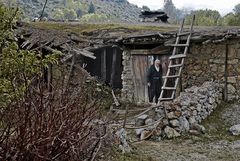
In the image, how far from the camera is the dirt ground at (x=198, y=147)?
862 centimetres

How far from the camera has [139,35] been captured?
48.9 ft

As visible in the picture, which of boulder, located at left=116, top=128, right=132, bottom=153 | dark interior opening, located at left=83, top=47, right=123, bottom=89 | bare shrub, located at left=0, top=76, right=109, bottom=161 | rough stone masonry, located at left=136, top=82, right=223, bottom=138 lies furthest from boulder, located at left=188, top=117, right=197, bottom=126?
dark interior opening, located at left=83, top=47, right=123, bottom=89

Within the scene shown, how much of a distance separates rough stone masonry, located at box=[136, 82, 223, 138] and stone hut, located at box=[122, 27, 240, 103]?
2182 mm

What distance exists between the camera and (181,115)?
34.4 feet

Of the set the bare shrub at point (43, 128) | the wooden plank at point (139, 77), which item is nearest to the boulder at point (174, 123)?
the wooden plank at point (139, 77)

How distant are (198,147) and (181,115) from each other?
1.14 m

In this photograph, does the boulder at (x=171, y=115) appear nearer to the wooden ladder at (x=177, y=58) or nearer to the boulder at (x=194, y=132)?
the boulder at (x=194, y=132)

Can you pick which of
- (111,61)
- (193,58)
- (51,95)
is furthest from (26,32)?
(51,95)

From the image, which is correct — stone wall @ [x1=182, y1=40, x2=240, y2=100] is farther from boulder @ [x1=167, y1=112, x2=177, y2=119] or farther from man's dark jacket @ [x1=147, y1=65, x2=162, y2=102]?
boulder @ [x1=167, y1=112, x2=177, y2=119]

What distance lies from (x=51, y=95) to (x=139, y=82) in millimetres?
10959

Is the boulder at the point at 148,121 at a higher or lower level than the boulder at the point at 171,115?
lower

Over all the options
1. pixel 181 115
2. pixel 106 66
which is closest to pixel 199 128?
pixel 181 115

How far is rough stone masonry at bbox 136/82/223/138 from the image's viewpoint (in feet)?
33.5

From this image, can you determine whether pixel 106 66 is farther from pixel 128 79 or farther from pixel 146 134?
pixel 146 134
